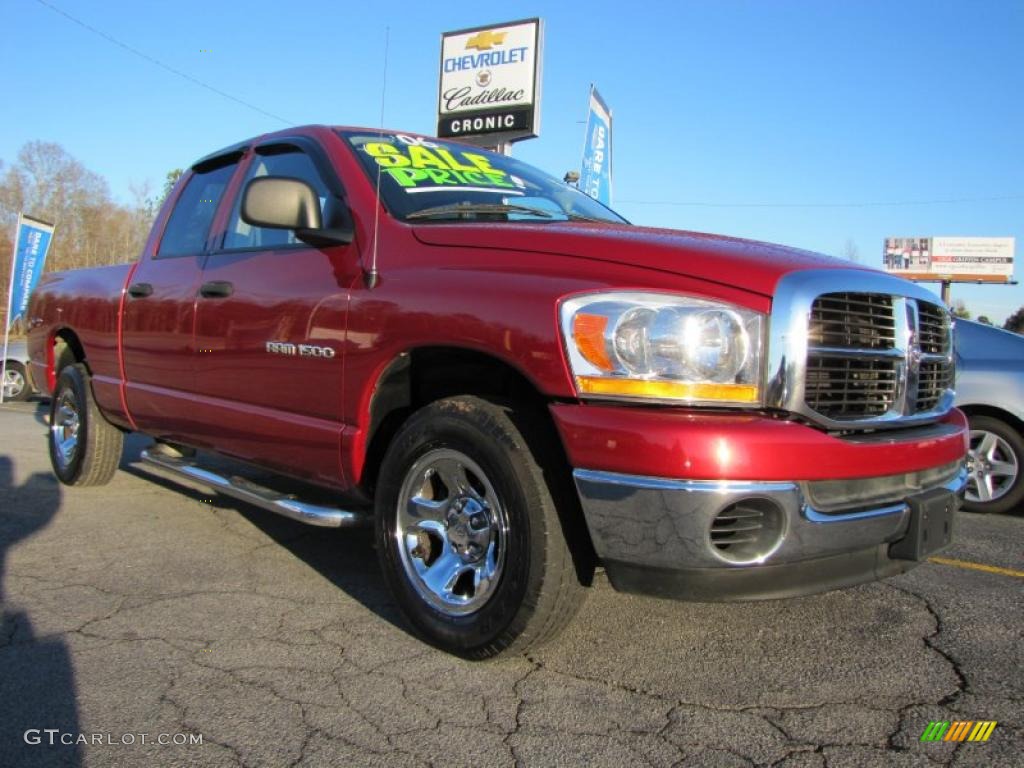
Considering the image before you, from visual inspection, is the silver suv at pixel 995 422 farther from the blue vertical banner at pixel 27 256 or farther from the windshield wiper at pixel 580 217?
the blue vertical banner at pixel 27 256

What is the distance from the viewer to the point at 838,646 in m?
2.94

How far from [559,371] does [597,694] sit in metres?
1.04

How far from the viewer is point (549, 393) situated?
245 cm

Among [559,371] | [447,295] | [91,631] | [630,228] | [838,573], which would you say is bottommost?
[91,631]

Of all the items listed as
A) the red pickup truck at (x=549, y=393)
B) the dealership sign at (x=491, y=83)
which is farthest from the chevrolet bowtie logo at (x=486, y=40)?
the red pickup truck at (x=549, y=393)

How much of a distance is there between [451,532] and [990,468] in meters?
4.31

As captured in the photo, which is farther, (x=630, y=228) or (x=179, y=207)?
(x=179, y=207)

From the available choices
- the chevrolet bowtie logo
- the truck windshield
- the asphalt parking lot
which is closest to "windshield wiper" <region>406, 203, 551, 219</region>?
the truck windshield

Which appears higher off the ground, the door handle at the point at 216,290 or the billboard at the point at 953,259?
the billboard at the point at 953,259

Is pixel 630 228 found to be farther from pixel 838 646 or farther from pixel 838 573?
pixel 838 646

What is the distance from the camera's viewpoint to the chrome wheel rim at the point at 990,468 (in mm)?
5398

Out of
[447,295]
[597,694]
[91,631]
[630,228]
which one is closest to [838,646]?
[597,694]

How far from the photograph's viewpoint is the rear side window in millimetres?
4426

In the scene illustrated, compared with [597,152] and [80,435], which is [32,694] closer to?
[80,435]
